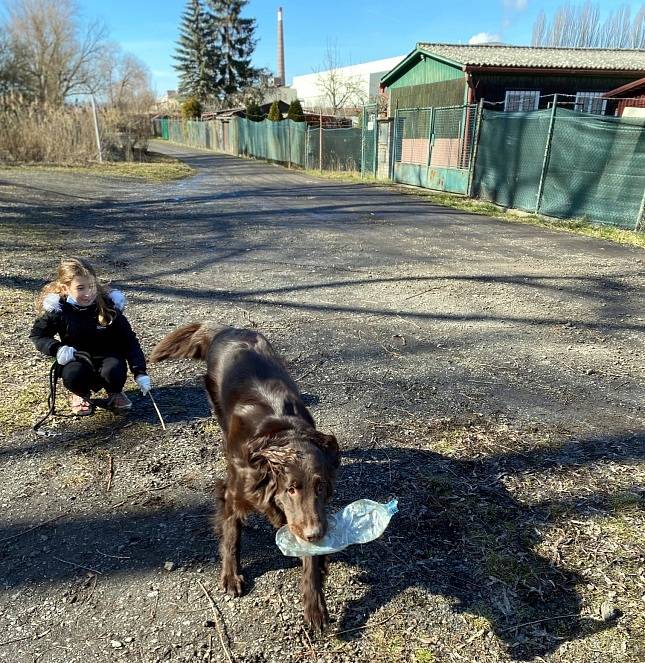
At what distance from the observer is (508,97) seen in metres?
18.5

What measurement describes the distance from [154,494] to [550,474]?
217cm

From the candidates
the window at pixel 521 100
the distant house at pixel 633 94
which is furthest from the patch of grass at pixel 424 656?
the window at pixel 521 100

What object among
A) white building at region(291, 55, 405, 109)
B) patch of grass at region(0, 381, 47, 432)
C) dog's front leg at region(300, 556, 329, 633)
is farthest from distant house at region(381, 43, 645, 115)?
white building at region(291, 55, 405, 109)

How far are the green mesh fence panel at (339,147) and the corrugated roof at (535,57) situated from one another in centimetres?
443

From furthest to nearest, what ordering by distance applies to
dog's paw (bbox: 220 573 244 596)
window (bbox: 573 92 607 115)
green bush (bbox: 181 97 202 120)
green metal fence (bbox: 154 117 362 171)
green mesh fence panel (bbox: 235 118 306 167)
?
green bush (bbox: 181 97 202 120), green mesh fence panel (bbox: 235 118 306 167), green metal fence (bbox: 154 117 362 171), window (bbox: 573 92 607 115), dog's paw (bbox: 220 573 244 596)

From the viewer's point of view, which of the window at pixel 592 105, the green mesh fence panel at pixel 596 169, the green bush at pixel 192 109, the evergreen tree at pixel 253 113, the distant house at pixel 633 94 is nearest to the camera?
the green mesh fence panel at pixel 596 169

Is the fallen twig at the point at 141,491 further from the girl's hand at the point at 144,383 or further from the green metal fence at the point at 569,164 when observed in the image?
the green metal fence at the point at 569,164

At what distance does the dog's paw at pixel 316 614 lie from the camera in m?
2.12

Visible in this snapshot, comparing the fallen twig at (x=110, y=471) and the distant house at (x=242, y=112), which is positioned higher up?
the distant house at (x=242, y=112)

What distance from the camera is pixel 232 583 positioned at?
228 centimetres

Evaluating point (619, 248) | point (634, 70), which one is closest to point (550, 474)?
point (619, 248)

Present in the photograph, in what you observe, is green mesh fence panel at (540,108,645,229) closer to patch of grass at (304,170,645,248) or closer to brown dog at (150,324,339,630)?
patch of grass at (304,170,645,248)

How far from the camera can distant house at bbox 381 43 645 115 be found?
59.0 feet

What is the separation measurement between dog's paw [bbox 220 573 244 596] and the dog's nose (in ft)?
1.90
